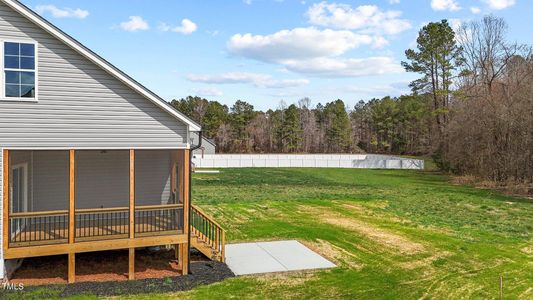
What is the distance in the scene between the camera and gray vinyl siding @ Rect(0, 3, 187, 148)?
363 inches

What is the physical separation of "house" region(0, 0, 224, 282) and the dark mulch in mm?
364

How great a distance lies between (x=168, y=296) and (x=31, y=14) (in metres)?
6.93

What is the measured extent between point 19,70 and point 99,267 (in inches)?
208

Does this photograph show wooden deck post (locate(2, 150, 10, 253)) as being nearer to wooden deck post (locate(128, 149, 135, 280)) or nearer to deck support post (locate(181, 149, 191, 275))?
wooden deck post (locate(128, 149, 135, 280))

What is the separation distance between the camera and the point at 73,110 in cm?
963

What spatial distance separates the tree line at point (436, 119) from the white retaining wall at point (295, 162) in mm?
4144

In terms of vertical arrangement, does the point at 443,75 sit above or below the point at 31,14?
above

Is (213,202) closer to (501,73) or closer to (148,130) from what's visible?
(148,130)

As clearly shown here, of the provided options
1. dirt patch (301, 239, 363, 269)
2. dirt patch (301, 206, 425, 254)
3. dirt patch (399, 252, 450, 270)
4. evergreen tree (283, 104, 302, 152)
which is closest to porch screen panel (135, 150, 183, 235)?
dirt patch (301, 239, 363, 269)

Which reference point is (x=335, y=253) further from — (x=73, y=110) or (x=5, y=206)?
(x=5, y=206)

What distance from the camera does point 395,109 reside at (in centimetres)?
7588

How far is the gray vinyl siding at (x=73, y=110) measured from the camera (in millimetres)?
9219

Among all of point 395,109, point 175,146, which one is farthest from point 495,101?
point 395,109

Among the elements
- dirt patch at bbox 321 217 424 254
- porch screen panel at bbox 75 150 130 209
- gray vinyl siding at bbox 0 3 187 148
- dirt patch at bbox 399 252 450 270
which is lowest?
dirt patch at bbox 399 252 450 270
